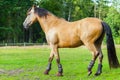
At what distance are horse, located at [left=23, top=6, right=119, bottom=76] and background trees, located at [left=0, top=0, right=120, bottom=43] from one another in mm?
54086

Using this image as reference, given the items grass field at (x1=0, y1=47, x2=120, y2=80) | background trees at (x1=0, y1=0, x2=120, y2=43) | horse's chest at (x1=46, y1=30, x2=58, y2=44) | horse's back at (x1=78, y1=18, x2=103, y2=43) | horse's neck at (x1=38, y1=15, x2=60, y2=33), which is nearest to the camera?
horse's back at (x1=78, y1=18, x2=103, y2=43)

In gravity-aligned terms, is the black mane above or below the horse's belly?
above

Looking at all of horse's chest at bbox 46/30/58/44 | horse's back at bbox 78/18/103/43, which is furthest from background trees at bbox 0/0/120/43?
horse's back at bbox 78/18/103/43

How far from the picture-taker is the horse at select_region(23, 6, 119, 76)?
34.6 feet

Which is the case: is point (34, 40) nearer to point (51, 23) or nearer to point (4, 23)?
point (4, 23)

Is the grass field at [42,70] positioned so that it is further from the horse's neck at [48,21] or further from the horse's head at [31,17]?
the horse's head at [31,17]

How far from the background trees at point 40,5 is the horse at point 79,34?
5409 cm

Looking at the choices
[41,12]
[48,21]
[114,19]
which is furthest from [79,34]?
[114,19]

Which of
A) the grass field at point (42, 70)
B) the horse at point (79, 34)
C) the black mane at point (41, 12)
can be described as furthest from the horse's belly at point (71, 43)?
the black mane at point (41, 12)

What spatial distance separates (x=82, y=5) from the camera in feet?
275

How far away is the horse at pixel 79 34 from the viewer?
10531 millimetres

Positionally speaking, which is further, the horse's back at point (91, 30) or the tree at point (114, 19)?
the tree at point (114, 19)

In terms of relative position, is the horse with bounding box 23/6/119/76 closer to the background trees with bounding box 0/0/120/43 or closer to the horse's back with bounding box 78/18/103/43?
the horse's back with bounding box 78/18/103/43

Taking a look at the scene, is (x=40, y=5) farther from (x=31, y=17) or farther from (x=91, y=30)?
(x=91, y=30)
